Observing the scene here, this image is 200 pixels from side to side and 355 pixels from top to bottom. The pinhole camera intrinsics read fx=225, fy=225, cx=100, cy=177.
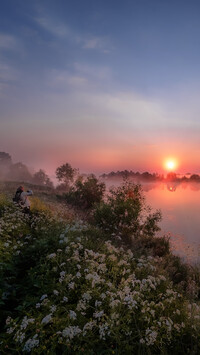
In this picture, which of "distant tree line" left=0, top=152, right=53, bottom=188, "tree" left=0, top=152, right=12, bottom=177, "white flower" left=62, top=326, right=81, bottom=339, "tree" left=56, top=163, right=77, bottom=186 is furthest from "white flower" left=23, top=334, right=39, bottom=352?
"tree" left=0, top=152, right=12, bottom=177

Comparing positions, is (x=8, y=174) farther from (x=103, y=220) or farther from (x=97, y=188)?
(x=103, y=220)

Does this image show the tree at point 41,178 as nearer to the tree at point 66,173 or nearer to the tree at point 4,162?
the tree at point 4,162

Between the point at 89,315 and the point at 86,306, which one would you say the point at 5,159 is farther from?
the point at 86,306

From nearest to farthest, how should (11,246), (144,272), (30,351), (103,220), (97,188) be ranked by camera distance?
(30,351) → (144,272) → (11,246) → (103,220) → (97,188)

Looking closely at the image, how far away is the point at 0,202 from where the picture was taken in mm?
14984

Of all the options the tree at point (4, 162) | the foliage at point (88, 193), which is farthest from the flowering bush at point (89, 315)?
the tree at point (4, 162)

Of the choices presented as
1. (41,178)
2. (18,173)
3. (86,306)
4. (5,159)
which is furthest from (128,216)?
(5,159)

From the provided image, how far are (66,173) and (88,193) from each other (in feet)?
102

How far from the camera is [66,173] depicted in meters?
63.1

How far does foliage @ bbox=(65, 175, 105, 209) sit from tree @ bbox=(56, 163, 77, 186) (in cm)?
2900

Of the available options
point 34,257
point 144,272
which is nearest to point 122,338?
point 144,272

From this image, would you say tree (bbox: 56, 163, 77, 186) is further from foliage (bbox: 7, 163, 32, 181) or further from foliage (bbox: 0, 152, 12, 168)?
foliage (bbox: 0, 152, 12, 168)

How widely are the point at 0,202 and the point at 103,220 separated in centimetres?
773

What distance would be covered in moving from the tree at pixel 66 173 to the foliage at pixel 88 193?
29003 mm
